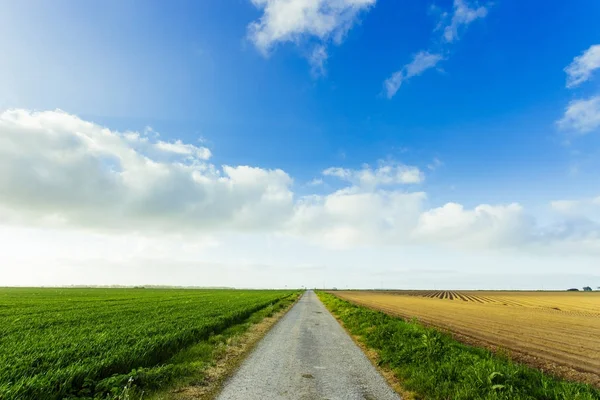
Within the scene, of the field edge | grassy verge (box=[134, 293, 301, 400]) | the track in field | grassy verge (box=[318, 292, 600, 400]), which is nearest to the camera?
grassy verge (box=[318, 292, 600, 400])

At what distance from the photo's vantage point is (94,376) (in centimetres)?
861

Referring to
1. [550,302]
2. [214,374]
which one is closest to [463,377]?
[214,374]

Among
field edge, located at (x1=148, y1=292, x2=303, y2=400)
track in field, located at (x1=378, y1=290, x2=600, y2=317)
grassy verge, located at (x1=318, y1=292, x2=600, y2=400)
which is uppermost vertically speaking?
track in field, located at (x1=378, y1=290, x2=600, y2=317)

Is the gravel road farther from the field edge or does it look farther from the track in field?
the track in field

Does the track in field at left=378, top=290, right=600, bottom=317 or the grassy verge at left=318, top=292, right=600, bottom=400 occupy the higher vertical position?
the track in field at left=378, top=290, right=600, bottom=317

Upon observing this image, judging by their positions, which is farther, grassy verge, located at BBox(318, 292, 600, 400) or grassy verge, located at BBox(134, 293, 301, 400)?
grassy verge, located at BBox(134, 293, 301, 400)

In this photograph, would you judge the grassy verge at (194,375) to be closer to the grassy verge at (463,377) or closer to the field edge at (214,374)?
the field edge at (214,374)

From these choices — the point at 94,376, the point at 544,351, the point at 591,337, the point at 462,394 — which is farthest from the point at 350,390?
the point at 591,337

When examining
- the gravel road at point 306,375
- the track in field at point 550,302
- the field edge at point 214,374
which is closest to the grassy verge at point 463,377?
the gravel road at point 306,375

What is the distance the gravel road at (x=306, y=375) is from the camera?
8.70 metres

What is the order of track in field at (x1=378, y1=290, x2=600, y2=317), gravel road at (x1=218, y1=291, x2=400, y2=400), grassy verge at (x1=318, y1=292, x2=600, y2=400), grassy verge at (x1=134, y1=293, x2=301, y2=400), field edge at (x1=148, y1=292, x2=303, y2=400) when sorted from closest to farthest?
grassy verge at (x1=318, y1=292, x2=600, y2=400) < grassy verge at (x1=134, y1=293, x2=301, y2=400) < field edge at (x1=148, y1=292, x2=303, y2=400) < gravel road at (x1=218, y1=291, x2=400, y2=400) < track in field at (x1=378, y1=290, x2=600, y2=317)

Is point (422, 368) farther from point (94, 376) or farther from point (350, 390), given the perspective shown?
point (94, 376)

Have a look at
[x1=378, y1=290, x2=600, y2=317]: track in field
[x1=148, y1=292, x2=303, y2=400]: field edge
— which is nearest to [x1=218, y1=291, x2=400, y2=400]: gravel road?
[x1=148, y1=292, x2=303, y2=400]: field edge

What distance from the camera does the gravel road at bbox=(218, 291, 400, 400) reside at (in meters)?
8.70
